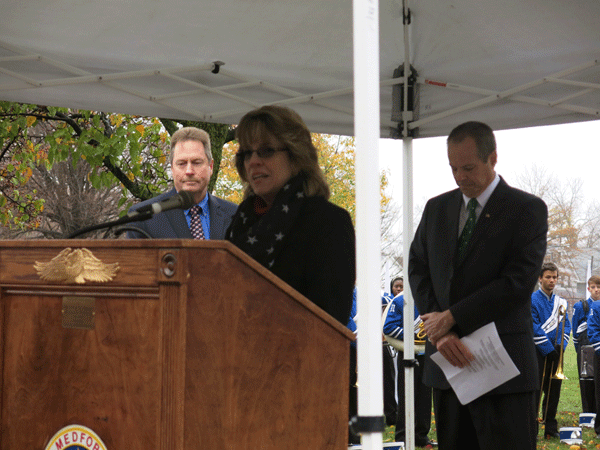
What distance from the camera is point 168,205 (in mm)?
1877

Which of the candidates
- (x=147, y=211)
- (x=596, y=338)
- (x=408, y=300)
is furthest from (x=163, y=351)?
(x=596, y=338)

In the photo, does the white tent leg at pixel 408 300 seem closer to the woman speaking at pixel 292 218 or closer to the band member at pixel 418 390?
the woman speaking at pixel 292 218

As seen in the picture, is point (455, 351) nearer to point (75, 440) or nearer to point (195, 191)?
point (195, 191)

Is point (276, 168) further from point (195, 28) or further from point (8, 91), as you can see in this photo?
point (8, 91)

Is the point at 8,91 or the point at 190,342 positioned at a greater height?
the point at 8,91

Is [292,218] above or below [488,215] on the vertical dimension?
below

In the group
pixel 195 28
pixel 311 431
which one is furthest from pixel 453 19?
pixel 311 431

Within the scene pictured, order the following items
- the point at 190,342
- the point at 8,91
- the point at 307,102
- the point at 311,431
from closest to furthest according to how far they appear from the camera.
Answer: the point at 190,342 → the point at 311,431 → the point at 8,91 → the point at 307,102

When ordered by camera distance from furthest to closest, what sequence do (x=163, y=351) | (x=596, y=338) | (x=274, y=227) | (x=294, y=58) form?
1. (x=596, y=338)
2. (x=294, y=58)
3. (x=274, y=227)
4. (x=163, y=351)

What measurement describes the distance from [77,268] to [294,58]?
354 centimetres

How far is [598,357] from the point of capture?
10617mm

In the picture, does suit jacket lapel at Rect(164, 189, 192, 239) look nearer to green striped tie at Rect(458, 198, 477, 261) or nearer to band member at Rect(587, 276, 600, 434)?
green striped tie at Rect(458, 198, 477, 261)

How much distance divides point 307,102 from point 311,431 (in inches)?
152

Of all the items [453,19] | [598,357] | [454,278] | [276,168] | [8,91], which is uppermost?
[453,19]
